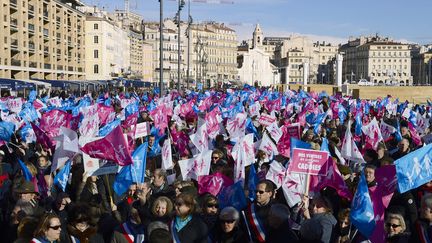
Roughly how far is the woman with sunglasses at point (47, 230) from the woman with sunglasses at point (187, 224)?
1158 mm

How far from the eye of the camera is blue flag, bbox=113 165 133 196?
8.14 m

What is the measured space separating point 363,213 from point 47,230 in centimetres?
280

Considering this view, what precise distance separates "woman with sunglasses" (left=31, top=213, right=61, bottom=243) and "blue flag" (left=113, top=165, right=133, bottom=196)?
2774 mm

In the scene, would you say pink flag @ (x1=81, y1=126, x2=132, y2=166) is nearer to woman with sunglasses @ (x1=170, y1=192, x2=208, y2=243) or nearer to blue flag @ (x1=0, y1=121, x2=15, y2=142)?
woman with sunglasses @ (x1=170, y1=192, x2=208, y2=243)

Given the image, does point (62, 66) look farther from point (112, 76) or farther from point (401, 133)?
point (401, 133)

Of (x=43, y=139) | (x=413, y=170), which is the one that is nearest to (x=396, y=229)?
(x=413, y=170)

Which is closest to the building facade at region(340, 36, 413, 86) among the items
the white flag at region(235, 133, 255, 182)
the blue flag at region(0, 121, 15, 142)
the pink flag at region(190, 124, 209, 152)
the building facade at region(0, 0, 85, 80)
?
the building facade at region(0, 0, 85, 80)

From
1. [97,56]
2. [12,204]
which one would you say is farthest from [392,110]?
[97,56]

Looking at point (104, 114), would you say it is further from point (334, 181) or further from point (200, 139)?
point (334, 181)

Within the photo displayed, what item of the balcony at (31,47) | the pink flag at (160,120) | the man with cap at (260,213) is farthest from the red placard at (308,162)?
the balcony at (31,47)

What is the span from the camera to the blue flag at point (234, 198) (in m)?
7.27

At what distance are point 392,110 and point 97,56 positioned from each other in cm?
6439

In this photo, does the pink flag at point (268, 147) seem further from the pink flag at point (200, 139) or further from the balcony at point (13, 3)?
the balcony at point (13, 3)

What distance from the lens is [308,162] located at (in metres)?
7.36
